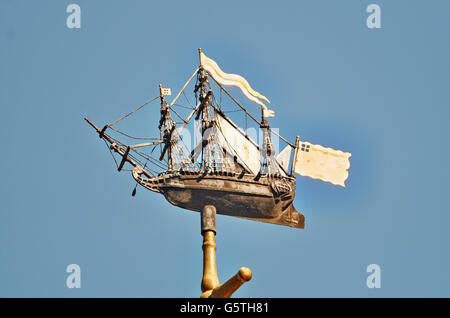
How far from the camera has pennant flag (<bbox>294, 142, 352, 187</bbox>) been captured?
99.4 ft

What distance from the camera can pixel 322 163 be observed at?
30.7 metres

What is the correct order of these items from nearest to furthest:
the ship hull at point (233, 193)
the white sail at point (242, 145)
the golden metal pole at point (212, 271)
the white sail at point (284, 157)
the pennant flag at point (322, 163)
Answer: the golden metal pole at point (212, 271)
the ship hull at point (233, 193)
the pennant flag at point (322, 163)
the white sail at point (284, 157)
the white sail at point (242, 145)

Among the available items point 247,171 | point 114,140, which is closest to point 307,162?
point 247,171

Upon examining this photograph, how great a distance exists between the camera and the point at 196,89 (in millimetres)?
31562

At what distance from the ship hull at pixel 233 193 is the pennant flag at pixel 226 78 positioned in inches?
137

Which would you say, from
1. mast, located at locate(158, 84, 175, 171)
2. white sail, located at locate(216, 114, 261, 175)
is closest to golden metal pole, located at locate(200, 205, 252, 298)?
mast, located at locate(158, 84, 175, 171)

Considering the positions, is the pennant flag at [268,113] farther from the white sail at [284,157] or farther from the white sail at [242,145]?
the white sail at [242,145]

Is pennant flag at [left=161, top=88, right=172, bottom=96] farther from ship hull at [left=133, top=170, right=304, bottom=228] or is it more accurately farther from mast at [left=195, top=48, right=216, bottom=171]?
ship hull at [left=133, top=170, right=304, bottom=228]

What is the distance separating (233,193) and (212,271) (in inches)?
199

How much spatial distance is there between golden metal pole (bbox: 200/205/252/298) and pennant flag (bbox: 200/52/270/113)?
5.85m

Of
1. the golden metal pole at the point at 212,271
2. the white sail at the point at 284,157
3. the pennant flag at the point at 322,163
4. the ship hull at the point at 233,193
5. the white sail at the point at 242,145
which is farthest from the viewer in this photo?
the white sail at the point at 242,145

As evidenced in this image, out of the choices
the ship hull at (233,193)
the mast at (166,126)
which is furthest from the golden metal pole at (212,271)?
the mast at (166,126)

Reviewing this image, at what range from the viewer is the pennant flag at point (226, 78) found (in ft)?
99.6
